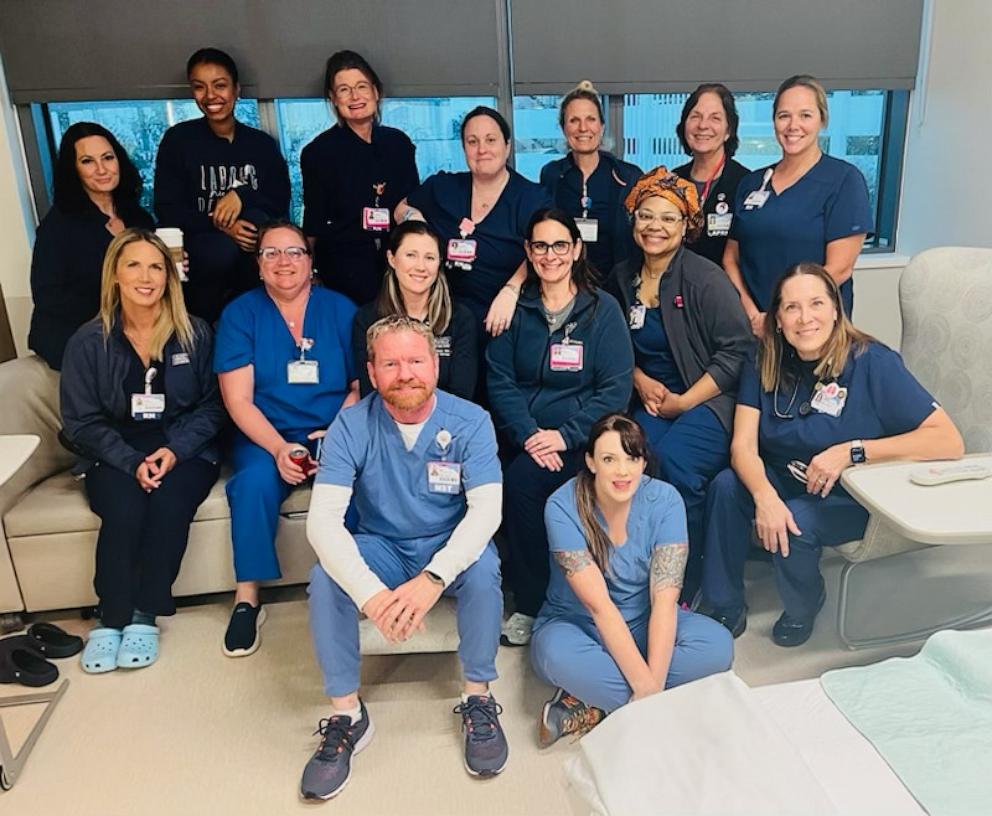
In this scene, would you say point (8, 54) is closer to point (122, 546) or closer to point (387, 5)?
point (387, 5)

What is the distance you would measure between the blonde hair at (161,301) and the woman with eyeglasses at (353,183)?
2.22ft

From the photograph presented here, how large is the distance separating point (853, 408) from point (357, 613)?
58.5 inches

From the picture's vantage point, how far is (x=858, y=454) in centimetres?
232

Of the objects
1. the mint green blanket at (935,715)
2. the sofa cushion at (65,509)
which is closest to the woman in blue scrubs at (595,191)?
the sofa cushion at (65,509)

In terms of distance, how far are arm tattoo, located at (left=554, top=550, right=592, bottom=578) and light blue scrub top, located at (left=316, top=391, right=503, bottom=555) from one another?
28 centimetres

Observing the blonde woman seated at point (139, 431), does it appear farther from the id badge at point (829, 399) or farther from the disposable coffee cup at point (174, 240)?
the id badge at point (829, 399)

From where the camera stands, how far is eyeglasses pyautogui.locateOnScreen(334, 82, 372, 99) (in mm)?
3150

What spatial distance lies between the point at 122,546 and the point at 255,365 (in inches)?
27.7

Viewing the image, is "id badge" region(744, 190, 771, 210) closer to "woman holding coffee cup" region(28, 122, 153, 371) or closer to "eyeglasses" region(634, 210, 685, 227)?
"eyeglasses" region(634, 210, 685, 227)

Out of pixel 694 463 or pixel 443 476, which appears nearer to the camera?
pixel 443 476

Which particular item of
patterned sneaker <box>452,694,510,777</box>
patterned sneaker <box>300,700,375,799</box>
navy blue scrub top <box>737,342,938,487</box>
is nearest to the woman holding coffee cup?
patterned sneaker <box>300,700,375,799</box>

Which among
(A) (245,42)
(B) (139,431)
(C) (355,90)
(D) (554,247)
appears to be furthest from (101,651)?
(A) (245,42)

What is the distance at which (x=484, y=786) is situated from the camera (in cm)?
203

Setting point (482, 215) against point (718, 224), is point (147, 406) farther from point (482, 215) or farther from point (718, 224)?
point (718, 224)
